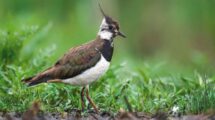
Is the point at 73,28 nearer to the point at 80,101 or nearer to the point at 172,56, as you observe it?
the point at 172,56

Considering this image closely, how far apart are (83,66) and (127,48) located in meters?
7.74

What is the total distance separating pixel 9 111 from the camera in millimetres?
9305

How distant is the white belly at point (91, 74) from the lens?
9.72m

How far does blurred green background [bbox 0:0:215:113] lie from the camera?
33.3 feet

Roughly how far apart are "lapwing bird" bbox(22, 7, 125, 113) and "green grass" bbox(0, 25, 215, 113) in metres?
0.23

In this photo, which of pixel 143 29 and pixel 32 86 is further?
pixel 143 29

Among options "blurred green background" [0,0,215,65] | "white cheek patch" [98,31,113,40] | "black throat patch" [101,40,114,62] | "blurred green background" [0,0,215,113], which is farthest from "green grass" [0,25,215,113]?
"blurred green background" [0,0,215,65]

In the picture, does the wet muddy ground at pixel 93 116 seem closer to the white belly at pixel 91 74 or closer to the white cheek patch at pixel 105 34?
the white belly at pixel 91 74

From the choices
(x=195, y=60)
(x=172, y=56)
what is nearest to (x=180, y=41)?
(x=172, y=56)

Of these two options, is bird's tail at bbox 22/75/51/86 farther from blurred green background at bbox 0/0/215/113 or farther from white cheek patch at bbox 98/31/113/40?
A: white cheek patch at bbox 98/31/113/40

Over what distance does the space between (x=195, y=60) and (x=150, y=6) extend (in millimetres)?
5277

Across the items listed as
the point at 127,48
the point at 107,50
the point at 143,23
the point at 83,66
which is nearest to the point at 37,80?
the point at 83,66

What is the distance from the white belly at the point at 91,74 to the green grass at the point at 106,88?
0.27 m

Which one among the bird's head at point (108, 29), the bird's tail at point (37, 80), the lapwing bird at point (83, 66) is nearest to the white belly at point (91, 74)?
the lapwing bird at point (83, 66)
